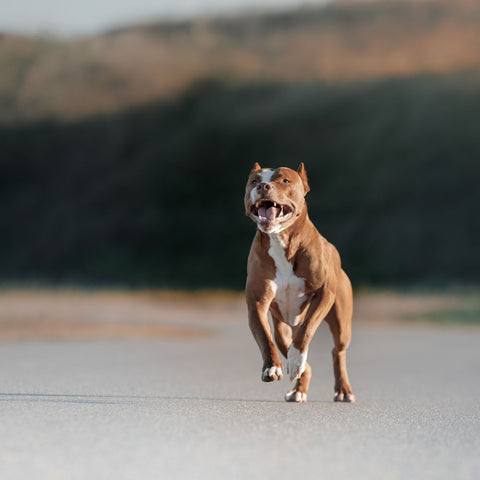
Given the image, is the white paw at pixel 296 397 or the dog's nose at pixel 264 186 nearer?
the dog's nose at pixel 264 186

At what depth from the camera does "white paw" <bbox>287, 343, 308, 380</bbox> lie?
307 inches

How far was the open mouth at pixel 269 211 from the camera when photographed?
765cm

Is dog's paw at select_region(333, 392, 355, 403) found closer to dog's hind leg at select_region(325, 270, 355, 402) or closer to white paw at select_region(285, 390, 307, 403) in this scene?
dog's hind leg at select_region(325, 270, 355, 402)

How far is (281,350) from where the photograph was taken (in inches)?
335

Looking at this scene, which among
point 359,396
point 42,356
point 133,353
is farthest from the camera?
point 133,353

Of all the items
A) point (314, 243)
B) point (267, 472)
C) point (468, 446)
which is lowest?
point (267, 472)

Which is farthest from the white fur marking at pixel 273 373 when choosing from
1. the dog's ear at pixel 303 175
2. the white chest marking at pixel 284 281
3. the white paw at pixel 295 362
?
the dog's ear at pixel 303 175

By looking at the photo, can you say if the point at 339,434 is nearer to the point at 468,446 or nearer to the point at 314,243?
the point at 468,446

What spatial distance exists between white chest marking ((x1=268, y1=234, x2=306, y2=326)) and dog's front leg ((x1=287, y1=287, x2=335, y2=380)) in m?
0.13

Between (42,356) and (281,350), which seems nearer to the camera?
(281,350)

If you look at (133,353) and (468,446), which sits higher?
(133,353)

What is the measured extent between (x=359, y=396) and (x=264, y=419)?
241 centimetres

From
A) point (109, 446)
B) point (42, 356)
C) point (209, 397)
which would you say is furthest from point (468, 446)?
point (42, 356)

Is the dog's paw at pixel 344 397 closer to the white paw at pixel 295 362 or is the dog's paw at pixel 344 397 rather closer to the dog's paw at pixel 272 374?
the white paw at pixel 295 362
